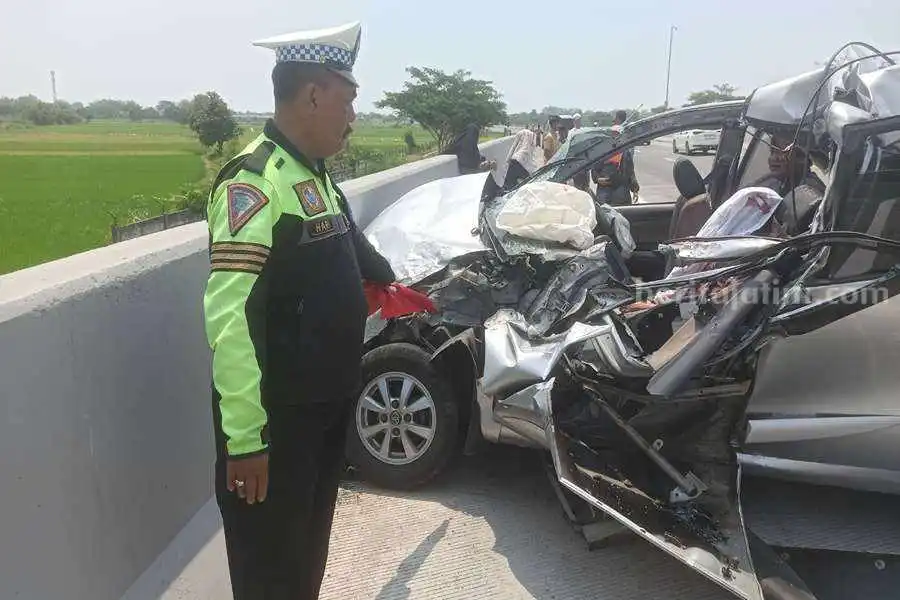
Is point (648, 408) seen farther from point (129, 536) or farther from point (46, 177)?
point (46, 177)

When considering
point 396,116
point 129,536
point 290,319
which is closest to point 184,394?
point 129,536

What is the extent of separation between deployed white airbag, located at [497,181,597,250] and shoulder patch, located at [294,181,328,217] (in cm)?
173

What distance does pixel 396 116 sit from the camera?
2941 cm

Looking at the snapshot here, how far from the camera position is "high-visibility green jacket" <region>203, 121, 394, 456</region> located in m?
1.85

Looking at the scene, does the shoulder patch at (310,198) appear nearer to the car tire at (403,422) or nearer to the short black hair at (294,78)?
the short black hair at (294,78)

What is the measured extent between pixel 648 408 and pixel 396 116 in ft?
90.8

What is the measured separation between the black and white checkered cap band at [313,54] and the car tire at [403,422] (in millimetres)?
1798

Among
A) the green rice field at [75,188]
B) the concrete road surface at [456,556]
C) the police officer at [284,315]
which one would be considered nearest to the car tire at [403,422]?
the concrete road surface at [456,556]

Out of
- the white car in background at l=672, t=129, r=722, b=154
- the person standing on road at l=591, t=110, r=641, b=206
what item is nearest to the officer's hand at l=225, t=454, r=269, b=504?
the person standing on road at l=591, t=110, r=641, b=206

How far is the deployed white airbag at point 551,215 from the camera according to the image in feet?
12.1

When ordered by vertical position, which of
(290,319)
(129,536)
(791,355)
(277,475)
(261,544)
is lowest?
(129,536)

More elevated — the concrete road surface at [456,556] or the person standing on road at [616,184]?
the person standing on road at [616,184]

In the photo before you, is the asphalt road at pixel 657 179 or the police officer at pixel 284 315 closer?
the police officer at pixel 284 315

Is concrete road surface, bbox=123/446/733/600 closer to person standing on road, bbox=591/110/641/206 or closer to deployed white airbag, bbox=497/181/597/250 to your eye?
deployed white airbag, bbox=497/181/597/250
